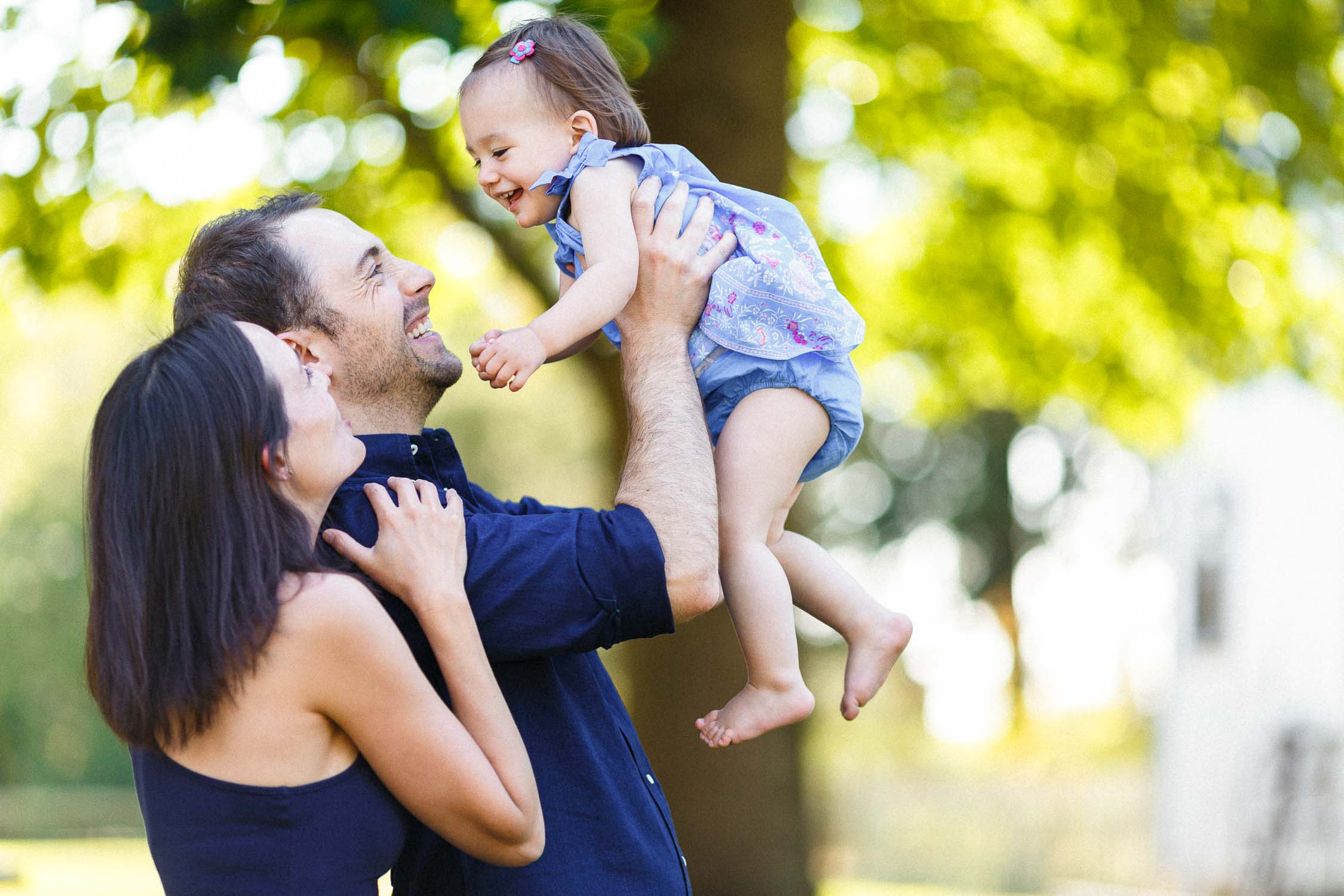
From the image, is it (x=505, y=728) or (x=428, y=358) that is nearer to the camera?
(x=505, y=728)

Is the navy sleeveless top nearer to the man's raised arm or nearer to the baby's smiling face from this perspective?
the man's raised arm

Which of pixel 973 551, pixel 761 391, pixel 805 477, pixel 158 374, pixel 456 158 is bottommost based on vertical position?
pixel 973 551

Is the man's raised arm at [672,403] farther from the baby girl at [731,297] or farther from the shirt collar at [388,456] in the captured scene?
the shirt collar at [388,456]

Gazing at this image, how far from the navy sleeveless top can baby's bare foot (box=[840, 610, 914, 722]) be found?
1.06 metres

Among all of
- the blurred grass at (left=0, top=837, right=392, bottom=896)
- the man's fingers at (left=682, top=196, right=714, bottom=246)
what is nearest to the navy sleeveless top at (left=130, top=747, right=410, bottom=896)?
the man's fingers at (left=682, top=196, right=714, bottom=246)

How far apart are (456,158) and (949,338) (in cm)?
411

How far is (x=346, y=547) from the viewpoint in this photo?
1.83 metres

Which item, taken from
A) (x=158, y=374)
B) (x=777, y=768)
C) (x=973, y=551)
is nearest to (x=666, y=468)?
(x=158, y=374)

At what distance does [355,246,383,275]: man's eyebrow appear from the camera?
7.25 feet

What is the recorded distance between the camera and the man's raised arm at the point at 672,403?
1972 millimetres

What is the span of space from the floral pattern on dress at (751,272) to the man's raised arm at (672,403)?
4 cm

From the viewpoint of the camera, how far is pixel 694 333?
2338mm

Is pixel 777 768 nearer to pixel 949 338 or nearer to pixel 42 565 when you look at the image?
pixel 949 338

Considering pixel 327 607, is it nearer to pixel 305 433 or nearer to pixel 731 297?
pixel 305 433
